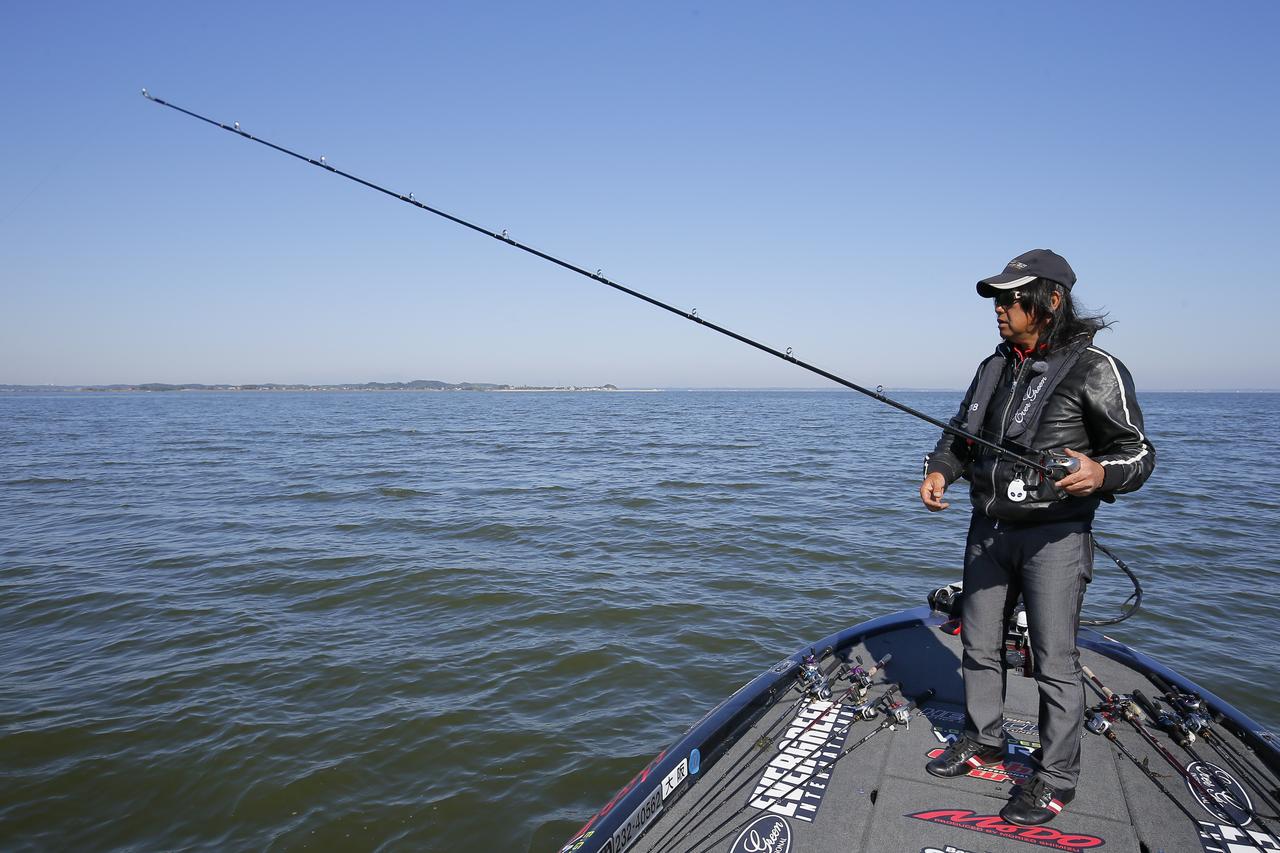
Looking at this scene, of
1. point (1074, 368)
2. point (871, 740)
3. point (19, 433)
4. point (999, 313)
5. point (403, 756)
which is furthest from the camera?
point (19, 433)

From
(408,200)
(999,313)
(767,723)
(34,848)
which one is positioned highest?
(408,200)

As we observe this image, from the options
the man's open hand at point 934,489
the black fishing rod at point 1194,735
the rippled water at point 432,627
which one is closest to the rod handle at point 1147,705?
the black fishing rod at point 1194,735

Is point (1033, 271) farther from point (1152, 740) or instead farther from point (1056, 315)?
point (1152, 740)

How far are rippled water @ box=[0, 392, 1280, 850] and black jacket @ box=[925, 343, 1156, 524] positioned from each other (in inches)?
147

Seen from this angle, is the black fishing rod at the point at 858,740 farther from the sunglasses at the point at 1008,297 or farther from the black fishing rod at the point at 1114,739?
the sunglasses at the point at 1008,297

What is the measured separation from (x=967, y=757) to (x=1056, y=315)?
2.30m

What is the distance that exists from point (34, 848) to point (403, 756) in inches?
94.2

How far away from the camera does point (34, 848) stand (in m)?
4.75

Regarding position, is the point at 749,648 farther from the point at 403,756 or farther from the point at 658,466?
the point at 658,466

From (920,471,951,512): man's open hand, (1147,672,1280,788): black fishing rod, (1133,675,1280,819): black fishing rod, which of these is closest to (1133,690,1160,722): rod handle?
(1133,675,1280,819): black fishing rod

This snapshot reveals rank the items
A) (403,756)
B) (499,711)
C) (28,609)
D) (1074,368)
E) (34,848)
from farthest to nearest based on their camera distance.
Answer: (28,609) → (499,711) → (403,756) → (34,848) → (1074,368)

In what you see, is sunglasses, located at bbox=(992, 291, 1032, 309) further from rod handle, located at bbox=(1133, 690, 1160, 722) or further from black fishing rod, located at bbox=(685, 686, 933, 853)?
rod handle, located at bbox=(1133, 690, 1160, 722)

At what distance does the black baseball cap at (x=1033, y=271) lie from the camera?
337cm

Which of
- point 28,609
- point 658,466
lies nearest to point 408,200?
point 28,609
